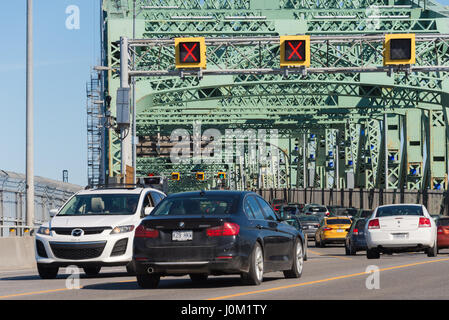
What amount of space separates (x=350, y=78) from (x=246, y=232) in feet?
127

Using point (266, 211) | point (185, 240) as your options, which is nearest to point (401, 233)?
point (266, 211)

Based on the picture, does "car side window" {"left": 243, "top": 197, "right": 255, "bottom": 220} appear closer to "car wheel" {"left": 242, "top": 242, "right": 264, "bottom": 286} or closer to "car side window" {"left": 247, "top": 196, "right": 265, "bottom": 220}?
"car side window" {"left": 247, "top": 196, "right": 265, "bottom": 220}

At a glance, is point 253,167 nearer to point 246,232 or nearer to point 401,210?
point 401,210

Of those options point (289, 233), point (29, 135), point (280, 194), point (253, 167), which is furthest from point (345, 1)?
point (253, 167)

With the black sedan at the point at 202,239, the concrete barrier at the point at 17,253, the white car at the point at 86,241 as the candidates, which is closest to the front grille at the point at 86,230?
the white car at the point at 86,241

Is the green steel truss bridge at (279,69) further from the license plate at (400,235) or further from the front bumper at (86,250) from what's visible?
the front bumper at (86,250)

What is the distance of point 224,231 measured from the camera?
48.5 feet

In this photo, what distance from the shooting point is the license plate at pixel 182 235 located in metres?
14.8

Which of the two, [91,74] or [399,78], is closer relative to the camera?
[399,78]

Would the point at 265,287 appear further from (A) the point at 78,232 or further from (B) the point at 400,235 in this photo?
(B) the point at 400,235

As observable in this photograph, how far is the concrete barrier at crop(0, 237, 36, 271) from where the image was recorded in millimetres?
23891

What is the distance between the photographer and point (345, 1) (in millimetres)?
54156

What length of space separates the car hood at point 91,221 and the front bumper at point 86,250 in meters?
0.24

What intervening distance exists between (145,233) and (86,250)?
3.72 meters
